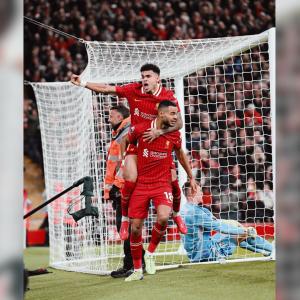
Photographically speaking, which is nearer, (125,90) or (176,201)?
(125,90)

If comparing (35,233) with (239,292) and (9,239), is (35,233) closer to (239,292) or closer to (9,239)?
(239,292)

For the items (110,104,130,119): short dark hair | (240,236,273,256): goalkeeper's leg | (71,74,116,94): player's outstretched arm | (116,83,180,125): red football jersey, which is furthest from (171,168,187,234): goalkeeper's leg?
(240,236,273,256): goalkeeper's leg

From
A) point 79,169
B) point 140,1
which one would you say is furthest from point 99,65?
point 140,1

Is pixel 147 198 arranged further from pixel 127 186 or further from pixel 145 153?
pixel 145 153

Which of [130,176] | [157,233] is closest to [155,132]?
[130,176]

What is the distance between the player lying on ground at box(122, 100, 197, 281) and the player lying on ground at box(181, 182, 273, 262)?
907 millimetres

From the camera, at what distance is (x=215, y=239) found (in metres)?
5.32

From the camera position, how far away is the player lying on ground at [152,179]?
4.34 metres

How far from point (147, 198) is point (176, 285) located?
0.58 m

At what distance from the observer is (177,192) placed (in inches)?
187

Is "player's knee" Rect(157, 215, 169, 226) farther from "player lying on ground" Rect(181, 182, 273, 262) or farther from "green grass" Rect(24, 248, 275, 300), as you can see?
"player lying on ground" Rect(181, 182, 273, 262)

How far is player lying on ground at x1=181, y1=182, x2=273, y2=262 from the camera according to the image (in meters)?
5.28

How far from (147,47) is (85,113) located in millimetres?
729

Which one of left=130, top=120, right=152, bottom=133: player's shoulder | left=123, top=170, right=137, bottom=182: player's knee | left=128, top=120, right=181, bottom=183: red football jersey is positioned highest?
left=130, top=120, right=152, bottom=133: player's shoulder
